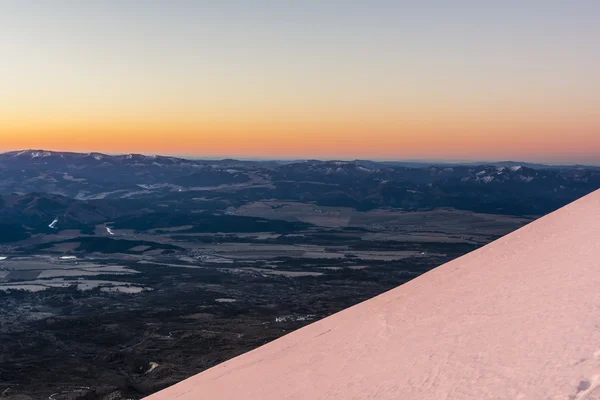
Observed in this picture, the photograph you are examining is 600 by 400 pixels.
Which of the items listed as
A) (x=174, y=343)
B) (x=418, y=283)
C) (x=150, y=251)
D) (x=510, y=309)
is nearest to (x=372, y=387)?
(x=510, y=309)

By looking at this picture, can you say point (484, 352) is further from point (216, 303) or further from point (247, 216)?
point (247, 216)

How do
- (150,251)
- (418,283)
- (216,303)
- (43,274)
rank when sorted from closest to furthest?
1. (418,283)
2. (216,303)
3. (43,274)
4. (150,251)

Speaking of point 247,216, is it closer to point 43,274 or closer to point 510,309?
point 43,274

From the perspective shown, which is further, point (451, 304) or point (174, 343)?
point (174, 343)

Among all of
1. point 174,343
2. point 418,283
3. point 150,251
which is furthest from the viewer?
point 150,251

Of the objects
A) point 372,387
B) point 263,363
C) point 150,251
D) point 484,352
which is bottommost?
point 150,251

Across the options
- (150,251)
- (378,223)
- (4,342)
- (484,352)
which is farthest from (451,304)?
(378,223)

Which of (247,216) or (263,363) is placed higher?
(263,363)
